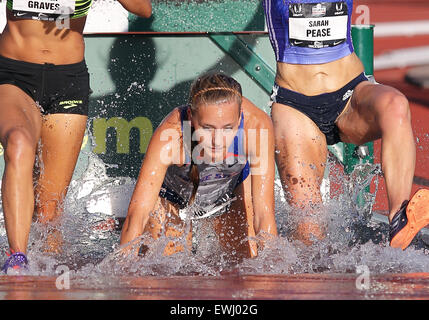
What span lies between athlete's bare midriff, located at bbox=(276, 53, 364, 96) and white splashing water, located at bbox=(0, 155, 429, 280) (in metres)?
0.63

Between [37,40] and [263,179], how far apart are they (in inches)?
53.4

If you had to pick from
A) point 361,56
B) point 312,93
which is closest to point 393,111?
point 312,93

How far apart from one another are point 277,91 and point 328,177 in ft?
4.19

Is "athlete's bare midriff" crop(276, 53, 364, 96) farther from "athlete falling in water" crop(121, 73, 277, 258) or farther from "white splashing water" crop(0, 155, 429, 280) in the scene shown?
"white splashing water" crop(0, 155, 429, 280)

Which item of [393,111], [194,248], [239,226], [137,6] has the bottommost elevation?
[194,248]

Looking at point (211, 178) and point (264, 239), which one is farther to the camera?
point (211, 178)

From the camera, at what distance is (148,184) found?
11.5ft

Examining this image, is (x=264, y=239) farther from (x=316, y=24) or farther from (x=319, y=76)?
(x=316, y=24)

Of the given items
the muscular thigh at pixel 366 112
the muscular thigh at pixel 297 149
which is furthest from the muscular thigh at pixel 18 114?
the muscular thigh at pixel 366 112

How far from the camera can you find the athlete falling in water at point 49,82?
3906mm

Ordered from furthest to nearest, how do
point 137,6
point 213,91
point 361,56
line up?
point 361,56 → point 137,6 → point 213,91

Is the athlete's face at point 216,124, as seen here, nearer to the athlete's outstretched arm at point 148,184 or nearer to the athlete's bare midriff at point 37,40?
the athlete's outstretched arm at point 148,184

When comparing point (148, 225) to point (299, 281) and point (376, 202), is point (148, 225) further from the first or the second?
point (376, 202)

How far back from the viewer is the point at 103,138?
5.29m
